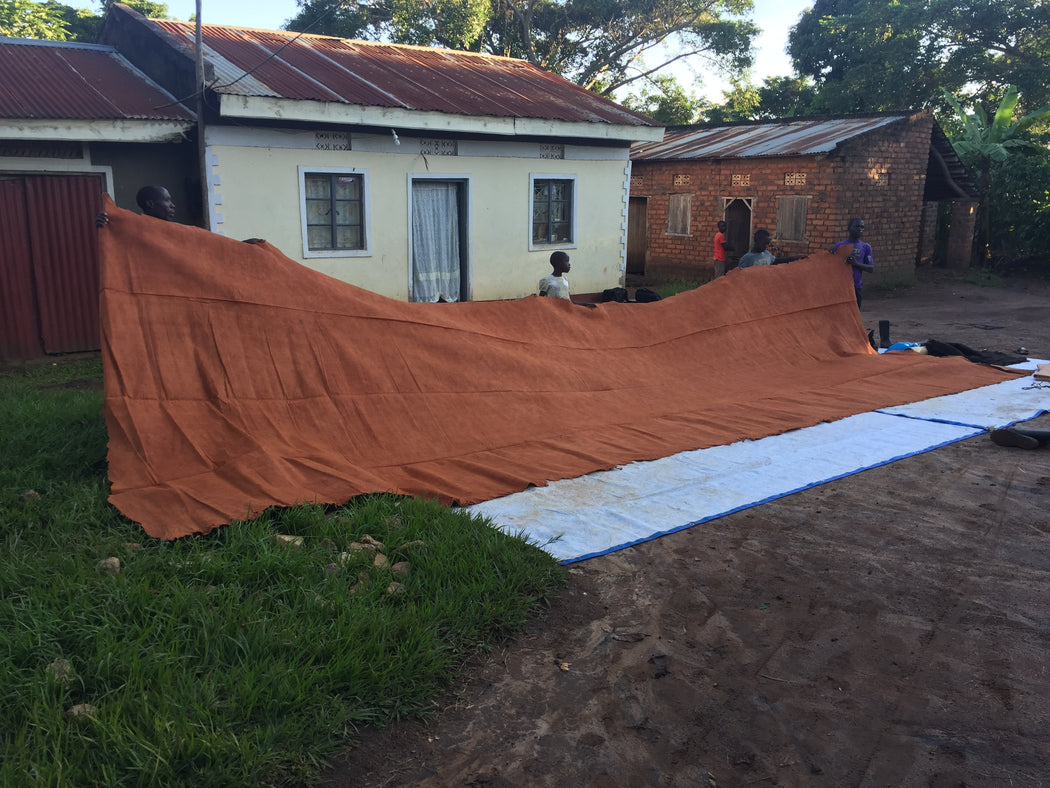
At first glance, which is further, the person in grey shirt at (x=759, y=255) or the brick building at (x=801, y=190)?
the brick building at (x=801, y=190)

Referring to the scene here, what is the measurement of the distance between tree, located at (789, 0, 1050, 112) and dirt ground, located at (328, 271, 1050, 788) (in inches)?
875

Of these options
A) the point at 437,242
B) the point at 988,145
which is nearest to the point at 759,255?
the point at 437,242

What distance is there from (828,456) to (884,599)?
86.9 inches

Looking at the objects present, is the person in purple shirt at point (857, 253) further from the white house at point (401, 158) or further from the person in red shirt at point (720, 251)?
the person in red shirt at point (720, 251)

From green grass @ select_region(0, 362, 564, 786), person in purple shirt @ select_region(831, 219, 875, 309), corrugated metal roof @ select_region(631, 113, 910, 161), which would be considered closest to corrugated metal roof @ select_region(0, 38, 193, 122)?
green grass @ select_region(0, 362, 564, 786)

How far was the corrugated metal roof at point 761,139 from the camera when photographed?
1573 cm

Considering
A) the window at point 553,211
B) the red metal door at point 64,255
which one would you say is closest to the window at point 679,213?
the window at point 553,211

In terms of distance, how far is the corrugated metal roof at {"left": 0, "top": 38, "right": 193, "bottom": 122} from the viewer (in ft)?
29.0

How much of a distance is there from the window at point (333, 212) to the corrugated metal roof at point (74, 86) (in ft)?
5.91

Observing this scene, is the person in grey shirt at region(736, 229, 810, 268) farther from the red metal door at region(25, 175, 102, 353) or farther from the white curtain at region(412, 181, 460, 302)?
the red metal door at region(25, 175, 102, 353)

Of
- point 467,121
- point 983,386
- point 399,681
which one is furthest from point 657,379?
point 467,121

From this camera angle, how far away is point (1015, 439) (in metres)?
6.17

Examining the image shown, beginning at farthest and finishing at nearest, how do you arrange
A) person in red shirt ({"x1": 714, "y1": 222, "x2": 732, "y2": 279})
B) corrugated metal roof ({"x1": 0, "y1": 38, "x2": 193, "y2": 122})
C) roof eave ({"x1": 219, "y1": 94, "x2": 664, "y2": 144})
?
person in red shirt ({"x1": 714, "y1": 222, "x2": 732, "y2": 279}) < roof eave ({"x1": 219, "y1": 94, "x2": 664, "y2": 144}) < corrugated metal roof ({"x1": 0, "y1": 38, "x2": 193, "y2": 122})

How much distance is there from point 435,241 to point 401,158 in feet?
4.44
